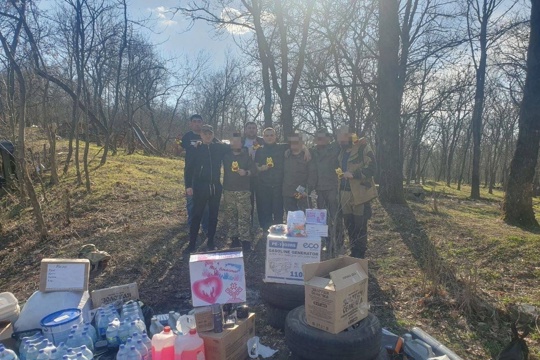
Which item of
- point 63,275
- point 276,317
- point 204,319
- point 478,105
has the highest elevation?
point 478,105

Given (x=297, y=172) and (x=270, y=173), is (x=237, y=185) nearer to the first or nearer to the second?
(x=270, y=173)

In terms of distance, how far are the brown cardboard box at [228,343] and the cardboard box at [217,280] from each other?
0.83 ft

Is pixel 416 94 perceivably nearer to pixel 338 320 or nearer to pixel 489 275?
pixel 489 275

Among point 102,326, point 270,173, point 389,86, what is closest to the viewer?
point 102,326

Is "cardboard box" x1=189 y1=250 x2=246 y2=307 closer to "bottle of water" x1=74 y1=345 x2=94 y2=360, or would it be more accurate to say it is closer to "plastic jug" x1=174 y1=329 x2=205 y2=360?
"plastic jug" x1=174 y1=329 x2=205 y2=360

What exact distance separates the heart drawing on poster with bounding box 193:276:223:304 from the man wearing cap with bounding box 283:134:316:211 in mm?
2839

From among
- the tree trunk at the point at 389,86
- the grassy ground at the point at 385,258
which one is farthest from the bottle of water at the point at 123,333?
the tree trunk at the point at 389,86

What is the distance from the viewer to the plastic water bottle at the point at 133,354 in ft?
9.33

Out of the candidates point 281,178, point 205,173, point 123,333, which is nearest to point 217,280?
point 123,333

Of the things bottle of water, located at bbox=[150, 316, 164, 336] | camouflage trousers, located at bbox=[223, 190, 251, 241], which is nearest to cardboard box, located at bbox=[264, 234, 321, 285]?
bottle of water, located at bbox=[150, 316, 164, 336]

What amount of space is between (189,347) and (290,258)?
1454mm

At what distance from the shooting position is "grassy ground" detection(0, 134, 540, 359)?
4.12 metres

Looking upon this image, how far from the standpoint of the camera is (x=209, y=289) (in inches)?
132

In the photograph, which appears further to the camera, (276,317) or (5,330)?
(276,317)
